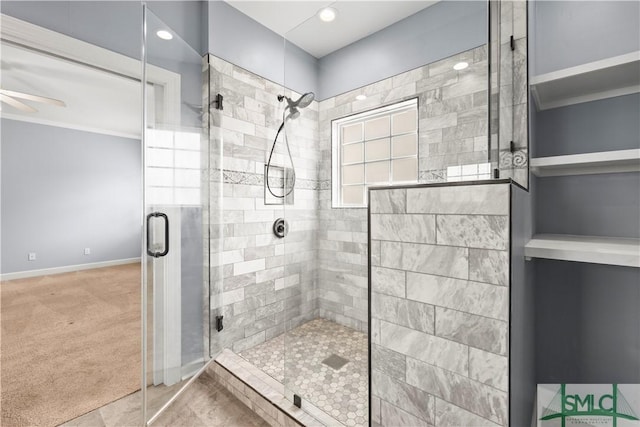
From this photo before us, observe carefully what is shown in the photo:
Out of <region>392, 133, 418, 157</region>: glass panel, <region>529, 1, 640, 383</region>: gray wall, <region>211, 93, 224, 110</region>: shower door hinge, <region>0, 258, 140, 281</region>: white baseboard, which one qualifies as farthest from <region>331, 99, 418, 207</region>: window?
<region>0, 258, 140, 281</region>: white baseboard

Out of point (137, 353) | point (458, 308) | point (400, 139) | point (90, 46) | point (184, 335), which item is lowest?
point (137, 353)

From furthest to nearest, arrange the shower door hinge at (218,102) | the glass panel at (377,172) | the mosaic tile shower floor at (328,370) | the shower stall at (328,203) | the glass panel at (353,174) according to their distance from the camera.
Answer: the shower door hinge at (218,102), the mosaic tile shower floor at (328,370), the glass panel at (353,174), the glass panel at (377,172), the shower stall at (328,203)

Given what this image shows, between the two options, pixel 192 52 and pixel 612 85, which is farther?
pixel 192 52

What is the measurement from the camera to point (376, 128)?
1254mm

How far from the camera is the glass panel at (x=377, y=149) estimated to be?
3.94 feet

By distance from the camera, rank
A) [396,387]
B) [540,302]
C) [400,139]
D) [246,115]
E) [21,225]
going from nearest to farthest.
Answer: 1. [396,387]
2. [400,139]
3. [540,302]
4. [21,225]
5. [246,115]

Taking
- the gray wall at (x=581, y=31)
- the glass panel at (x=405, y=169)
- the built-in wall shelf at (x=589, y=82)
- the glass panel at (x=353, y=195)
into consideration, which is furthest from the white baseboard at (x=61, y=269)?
the gray wall at (x=581, y=31)

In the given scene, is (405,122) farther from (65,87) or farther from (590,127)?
(65,87)

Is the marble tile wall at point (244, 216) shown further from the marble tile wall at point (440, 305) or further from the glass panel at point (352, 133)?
the marble tile wall at point (440, 305)

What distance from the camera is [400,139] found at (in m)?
1.17

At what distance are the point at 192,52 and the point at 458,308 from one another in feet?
7.12

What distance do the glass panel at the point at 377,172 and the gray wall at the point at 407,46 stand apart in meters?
0.47

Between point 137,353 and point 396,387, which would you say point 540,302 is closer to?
point 396,387

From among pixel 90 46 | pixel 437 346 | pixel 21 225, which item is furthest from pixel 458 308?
pixel 21 225
